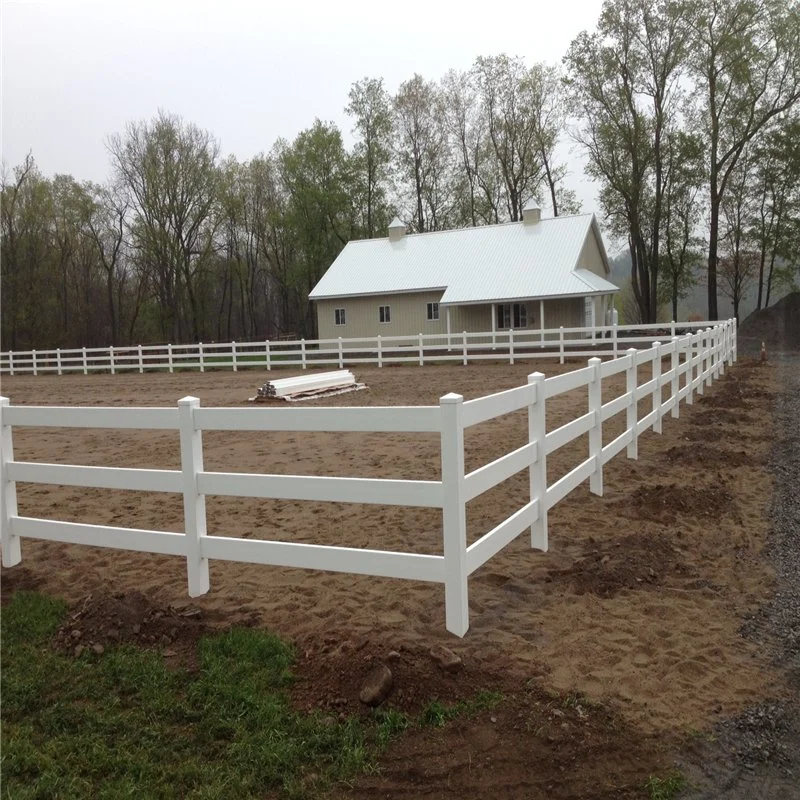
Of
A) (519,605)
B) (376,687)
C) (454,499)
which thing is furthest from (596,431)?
(376,687)

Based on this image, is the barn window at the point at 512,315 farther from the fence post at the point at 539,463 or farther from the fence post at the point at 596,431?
the fence post at the point at 539,463

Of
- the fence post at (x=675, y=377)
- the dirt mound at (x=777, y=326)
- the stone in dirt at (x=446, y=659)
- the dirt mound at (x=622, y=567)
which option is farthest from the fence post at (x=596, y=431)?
the dirt mound at (x=777, y=326)

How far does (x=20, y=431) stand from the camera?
41.7 feet

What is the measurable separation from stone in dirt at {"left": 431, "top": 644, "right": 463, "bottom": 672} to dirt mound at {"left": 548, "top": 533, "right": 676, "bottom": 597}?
1307 mm

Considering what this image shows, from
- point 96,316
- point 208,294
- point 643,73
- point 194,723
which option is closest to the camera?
point 194,723

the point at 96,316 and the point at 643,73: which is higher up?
the point at 643,73

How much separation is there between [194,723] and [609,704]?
1805mm

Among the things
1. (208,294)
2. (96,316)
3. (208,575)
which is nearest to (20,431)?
(208,575)

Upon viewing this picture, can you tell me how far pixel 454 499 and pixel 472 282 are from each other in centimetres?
2866

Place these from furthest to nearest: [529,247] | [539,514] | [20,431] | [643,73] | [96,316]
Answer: [96,316] < [643,73] < [529,247] < [20,431] < [539,514]

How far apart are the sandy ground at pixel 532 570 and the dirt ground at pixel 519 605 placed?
0.7 inches

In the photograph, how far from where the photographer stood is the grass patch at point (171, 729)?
2.86 m

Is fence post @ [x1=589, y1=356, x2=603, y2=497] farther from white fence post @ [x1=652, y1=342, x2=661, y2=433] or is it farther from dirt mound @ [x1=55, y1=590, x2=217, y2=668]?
dirt mound @ [x1=55, y1=590, x2=217, y2=668]

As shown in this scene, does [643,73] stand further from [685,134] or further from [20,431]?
[20,431]
